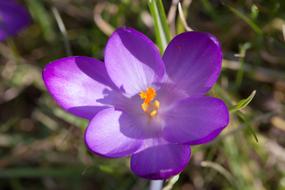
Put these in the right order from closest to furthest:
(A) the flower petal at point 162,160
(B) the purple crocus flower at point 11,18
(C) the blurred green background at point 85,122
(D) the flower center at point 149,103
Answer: (A) the flower petal at point 162,160 → (D) the flower center at point 149,103 → (C) the blurred green background at point 85,122 → (B) the purple crocus flower at point 11,18

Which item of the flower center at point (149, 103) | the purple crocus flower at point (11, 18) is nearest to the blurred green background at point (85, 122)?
the purple crocus flower at point (11, 18)

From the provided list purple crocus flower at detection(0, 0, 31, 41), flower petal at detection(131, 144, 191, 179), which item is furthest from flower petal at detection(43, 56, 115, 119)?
purple crocus flower at detection(0, 0, 31, 41)

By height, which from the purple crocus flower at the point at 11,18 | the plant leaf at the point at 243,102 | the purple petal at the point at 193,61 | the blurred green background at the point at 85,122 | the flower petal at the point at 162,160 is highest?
the purple petal at the point at 193,61

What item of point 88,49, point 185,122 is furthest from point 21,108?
point 185,122

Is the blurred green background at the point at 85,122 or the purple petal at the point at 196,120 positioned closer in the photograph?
the purple petal at the point at 196,120

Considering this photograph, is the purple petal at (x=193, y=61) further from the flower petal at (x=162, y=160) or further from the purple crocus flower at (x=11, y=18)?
the purple crocus flower at (x=11, y=18)

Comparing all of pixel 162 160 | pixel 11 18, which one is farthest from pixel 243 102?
pixel 11 18

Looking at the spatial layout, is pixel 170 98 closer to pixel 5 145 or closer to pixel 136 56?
pixel 136 56
